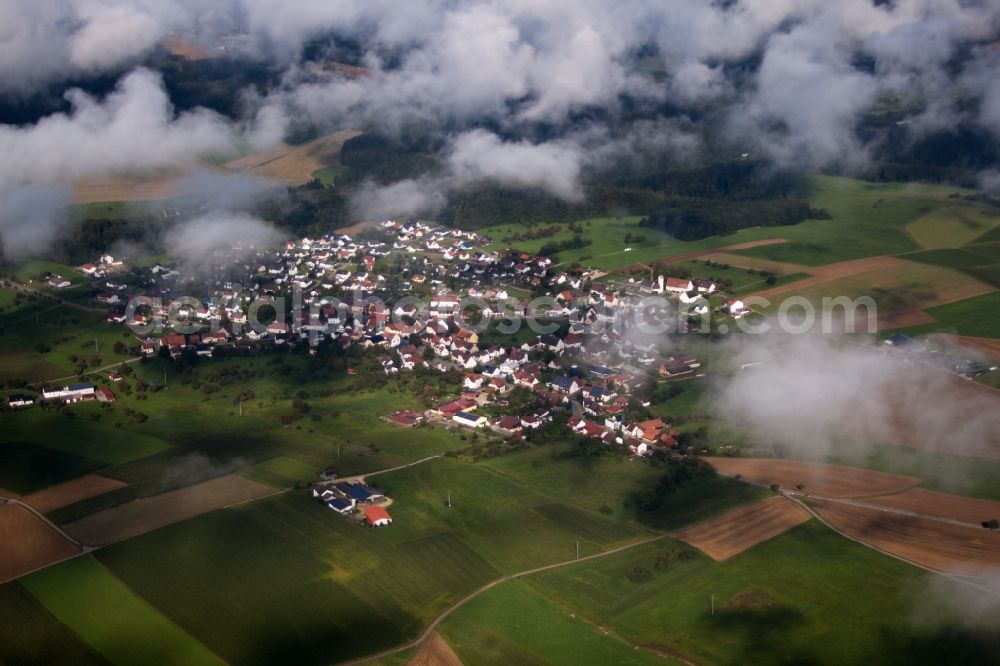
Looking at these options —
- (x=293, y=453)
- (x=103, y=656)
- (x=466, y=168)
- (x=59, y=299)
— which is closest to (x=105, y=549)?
(x=103, y=656)

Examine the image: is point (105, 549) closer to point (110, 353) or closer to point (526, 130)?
point (110, 353)

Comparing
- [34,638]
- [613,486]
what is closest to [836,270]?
[613,486]

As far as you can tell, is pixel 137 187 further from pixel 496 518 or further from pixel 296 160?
pixel 496 518

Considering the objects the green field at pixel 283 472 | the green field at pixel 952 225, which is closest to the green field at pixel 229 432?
the green field at pixel 283 472

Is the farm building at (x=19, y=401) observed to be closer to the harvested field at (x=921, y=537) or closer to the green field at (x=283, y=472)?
the green field at (x=283, y=472)

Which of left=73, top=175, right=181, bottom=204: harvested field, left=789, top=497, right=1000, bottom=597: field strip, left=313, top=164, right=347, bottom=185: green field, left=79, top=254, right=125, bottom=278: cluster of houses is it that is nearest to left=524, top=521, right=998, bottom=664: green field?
left=789, top=497, right=1000, bottom=597: field strip

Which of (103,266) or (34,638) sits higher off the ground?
(103,266)
